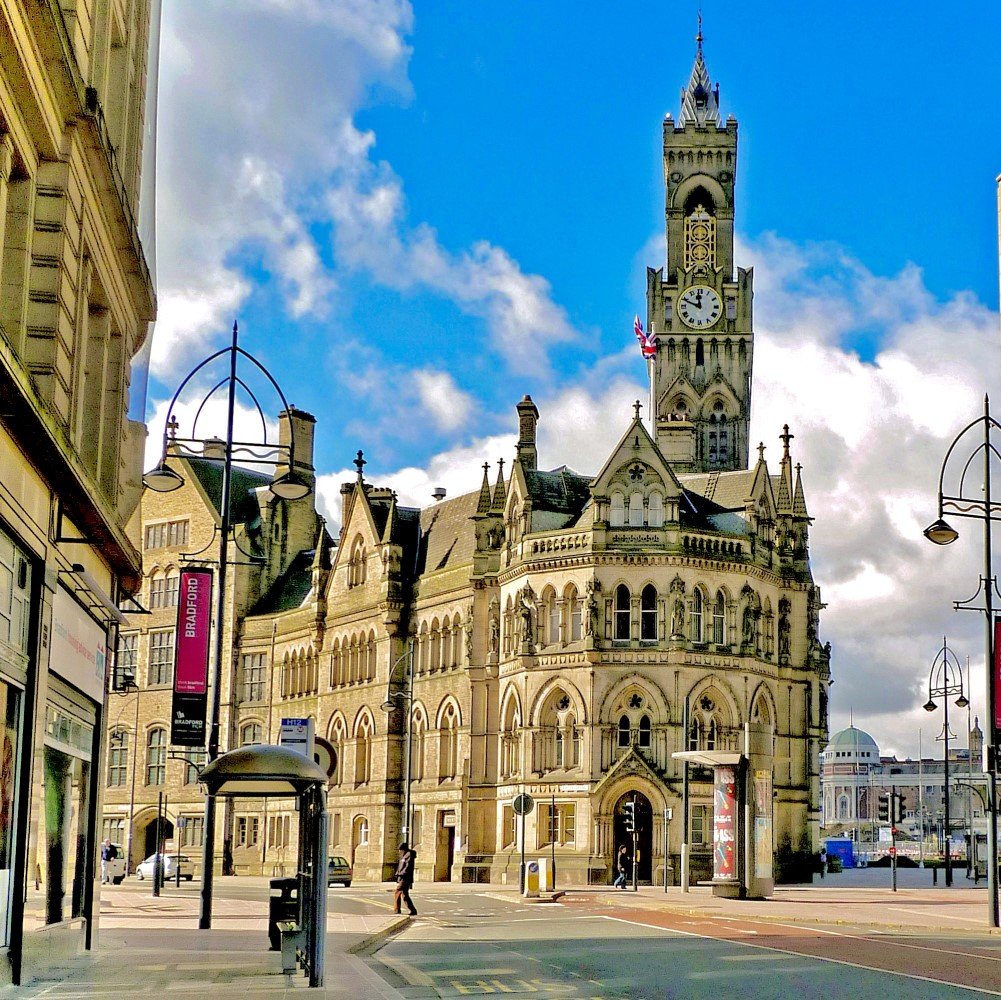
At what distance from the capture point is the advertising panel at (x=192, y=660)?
33406mm

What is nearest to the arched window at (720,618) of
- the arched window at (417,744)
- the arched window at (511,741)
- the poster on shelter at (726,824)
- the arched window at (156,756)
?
the arched window at (511,741)

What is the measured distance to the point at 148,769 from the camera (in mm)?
83938

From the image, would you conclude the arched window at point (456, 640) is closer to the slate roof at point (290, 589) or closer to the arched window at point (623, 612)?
the arched window at point (623, 612)

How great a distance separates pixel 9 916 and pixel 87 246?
936 centimetres

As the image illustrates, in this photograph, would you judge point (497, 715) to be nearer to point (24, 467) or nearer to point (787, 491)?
Answer: point (787, 491)

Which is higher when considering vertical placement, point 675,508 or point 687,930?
point 675,508

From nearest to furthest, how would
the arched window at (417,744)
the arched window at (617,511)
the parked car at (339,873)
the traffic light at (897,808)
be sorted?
the traffic light at (897,808), the arched window at (617,511), the parked car at (339,873), the arched window at (417,744)

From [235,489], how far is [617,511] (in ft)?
104

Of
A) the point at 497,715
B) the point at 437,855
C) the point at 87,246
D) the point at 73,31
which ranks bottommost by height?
the point at 437,855

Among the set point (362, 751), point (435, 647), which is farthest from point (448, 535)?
point (362, 751)

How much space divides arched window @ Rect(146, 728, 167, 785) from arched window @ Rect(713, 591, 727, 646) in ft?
112

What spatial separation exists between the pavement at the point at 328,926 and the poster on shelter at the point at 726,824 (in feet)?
3.36

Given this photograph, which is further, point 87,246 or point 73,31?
point 87,246

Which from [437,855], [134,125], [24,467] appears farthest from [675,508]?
[24,467]
